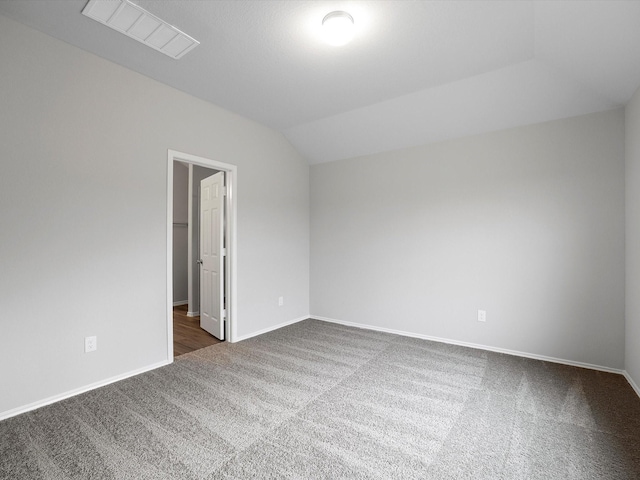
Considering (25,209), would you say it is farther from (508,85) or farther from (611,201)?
(611,201)

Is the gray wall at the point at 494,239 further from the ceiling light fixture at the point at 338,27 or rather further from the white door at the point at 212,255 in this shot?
the ceiling light fixture at the point at 338,27

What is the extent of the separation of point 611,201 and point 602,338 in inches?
48.0

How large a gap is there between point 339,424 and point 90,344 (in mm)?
2018

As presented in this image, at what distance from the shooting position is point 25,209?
217 centimetres

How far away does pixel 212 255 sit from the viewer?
3.90 m

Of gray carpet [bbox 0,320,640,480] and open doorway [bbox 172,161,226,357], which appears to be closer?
gray carpet [bbox 0,320,640,480]

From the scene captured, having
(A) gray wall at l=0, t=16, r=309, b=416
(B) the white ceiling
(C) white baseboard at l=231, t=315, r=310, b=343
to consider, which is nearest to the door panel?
(C) white baseboard at l=231, t=315, r=310, b=343

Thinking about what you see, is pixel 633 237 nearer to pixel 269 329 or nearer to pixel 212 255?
pixel 269 329

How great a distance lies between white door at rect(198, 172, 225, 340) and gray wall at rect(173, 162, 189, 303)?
73.4 inches

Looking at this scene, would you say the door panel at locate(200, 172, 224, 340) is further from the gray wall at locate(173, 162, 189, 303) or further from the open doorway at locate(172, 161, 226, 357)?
the gray wall at locate(173, 162, 189, 303)

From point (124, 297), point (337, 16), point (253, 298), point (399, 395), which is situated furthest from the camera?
point (253, 298)

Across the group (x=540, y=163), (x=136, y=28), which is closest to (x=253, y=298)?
(x=136, y=28)

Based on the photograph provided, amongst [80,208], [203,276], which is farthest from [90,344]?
[203,276]

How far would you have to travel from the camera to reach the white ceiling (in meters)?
1.97
